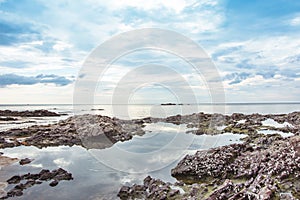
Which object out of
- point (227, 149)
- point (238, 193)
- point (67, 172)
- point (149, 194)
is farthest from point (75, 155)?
point (238, 193)

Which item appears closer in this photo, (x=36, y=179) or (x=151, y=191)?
(x=151, y=191)

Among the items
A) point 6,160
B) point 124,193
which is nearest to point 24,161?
point 6,160

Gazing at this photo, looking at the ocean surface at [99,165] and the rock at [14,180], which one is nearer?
the ocean surface at [99,165]

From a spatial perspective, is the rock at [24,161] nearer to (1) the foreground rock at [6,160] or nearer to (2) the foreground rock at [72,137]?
(1) the foreground rock at [6,160]

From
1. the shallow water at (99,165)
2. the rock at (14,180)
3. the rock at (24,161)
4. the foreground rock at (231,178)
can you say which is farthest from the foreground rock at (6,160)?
the foreground rock at (231,178)

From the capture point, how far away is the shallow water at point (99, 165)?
1781cm

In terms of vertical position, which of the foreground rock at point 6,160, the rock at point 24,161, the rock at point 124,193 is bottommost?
A: the foreground rock at point 6,160

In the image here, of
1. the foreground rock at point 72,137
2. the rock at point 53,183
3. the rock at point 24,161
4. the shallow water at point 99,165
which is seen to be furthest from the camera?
the foreground rock at point 72,137

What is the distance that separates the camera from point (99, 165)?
24.9 m

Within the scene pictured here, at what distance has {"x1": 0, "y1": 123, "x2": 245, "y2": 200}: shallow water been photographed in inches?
701

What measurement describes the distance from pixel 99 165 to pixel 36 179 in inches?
252

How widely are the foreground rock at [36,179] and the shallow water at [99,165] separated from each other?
2.05ft

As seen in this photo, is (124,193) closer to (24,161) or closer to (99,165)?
(99,165)

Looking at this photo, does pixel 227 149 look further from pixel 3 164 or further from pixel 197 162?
pixel 3 164
